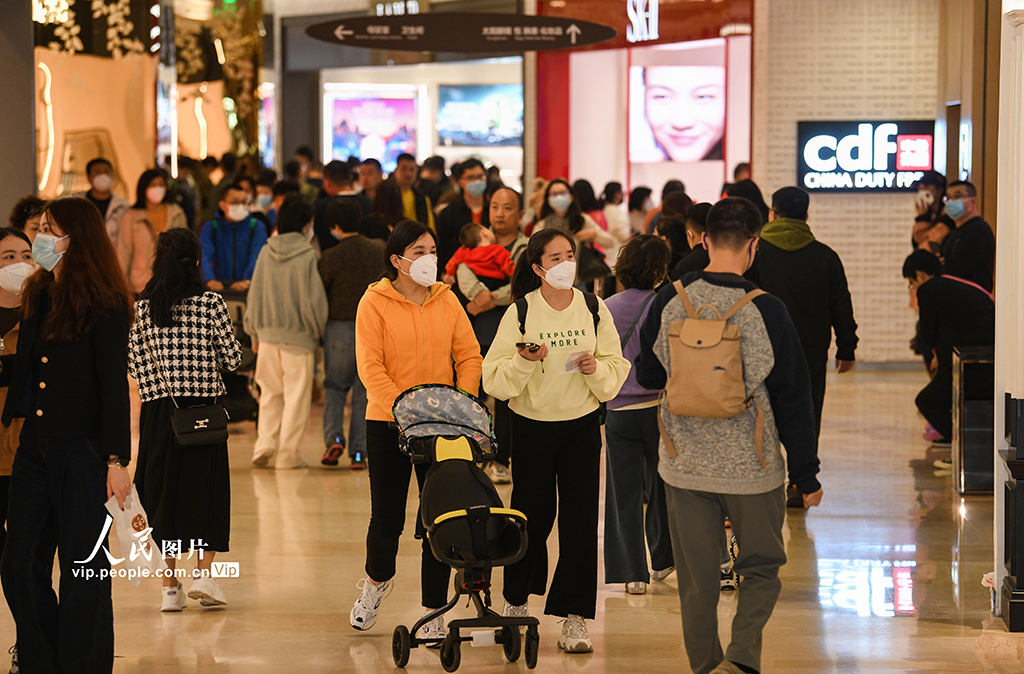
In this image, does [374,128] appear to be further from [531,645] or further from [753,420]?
[753,420]

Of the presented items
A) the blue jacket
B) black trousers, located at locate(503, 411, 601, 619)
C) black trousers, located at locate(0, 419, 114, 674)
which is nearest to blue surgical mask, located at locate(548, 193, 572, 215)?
the blue jacket

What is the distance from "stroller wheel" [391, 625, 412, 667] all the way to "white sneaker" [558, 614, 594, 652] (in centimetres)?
61

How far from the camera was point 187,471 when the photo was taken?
4.94 m

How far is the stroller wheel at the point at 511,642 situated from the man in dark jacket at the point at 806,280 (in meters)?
2.79

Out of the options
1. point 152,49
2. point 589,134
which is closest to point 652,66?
point 589,134

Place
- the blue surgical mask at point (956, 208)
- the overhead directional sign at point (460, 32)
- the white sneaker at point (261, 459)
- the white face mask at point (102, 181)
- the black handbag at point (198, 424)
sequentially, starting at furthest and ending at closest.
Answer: the white face mask at point (102, 181)
the overhead directional sign at point (460, 32)
the blue surgical mask at point (956, 208)
the white sneaker at point (261, 459)
the black handbag at point (198, 424)

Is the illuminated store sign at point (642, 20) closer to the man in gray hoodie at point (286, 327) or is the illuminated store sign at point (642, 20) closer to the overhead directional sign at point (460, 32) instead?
the overhead directional sign at point (460, 32)

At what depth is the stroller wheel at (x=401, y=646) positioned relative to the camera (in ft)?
13.8

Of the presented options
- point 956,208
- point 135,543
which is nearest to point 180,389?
point 135,543

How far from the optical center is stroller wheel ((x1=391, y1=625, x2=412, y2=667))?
4.20m

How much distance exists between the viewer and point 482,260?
6.91 meters

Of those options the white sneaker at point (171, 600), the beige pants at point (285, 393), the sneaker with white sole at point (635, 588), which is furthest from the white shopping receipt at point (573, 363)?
the beige pants at point (285, 393)

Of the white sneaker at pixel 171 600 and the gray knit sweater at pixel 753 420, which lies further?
the white sneaker at pixel 171 600

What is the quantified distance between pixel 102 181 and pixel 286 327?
3.15 metres
